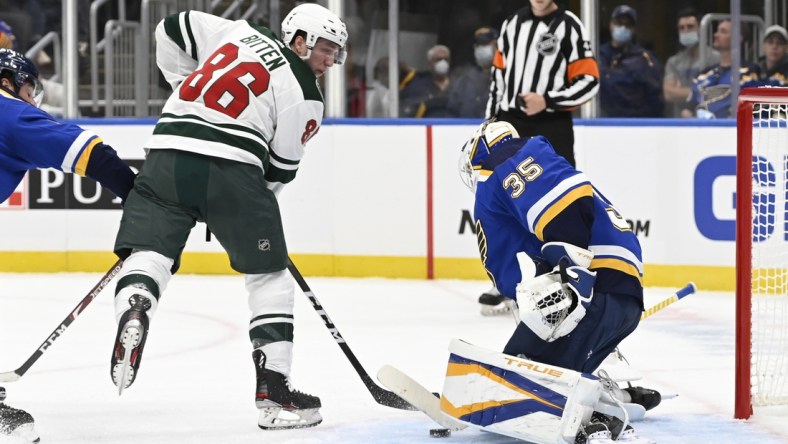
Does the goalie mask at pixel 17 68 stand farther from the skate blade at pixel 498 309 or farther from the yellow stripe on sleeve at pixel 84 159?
the skate blade at pixel 498 309

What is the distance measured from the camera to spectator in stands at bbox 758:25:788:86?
239 inches

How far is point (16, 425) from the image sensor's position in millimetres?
2990

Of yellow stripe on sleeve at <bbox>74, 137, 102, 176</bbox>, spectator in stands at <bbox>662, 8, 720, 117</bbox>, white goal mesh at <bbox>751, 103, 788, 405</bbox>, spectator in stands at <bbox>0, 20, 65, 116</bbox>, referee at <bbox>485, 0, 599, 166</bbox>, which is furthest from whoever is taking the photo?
spectator in stands at <bbox>0, 20, 65, 116</bbox>

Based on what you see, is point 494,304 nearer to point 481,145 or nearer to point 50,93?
point 481,145

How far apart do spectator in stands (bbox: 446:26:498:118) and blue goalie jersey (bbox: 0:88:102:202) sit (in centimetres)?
369

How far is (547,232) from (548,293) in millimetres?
132

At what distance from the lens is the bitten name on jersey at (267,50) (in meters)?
3.21

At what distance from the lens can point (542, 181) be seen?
279 cm

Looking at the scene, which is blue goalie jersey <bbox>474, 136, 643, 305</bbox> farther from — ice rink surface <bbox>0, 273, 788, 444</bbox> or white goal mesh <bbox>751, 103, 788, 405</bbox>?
white goal mesh <bbox>751, 103, 788, 405</bbox>

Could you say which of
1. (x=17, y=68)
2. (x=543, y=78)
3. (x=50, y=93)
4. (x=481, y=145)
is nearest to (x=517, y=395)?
(x=481, y=145)

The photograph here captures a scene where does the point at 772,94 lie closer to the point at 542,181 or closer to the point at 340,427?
the point at 542,181

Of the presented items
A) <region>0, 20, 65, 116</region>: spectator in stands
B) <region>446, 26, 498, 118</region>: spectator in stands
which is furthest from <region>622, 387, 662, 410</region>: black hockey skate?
<region>0, 20, 65, 116</region>: spectator in stands

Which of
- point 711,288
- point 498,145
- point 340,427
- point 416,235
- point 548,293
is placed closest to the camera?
point 548,293

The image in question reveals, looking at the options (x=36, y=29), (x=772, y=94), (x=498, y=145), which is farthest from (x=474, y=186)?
(x=36, y=29)
